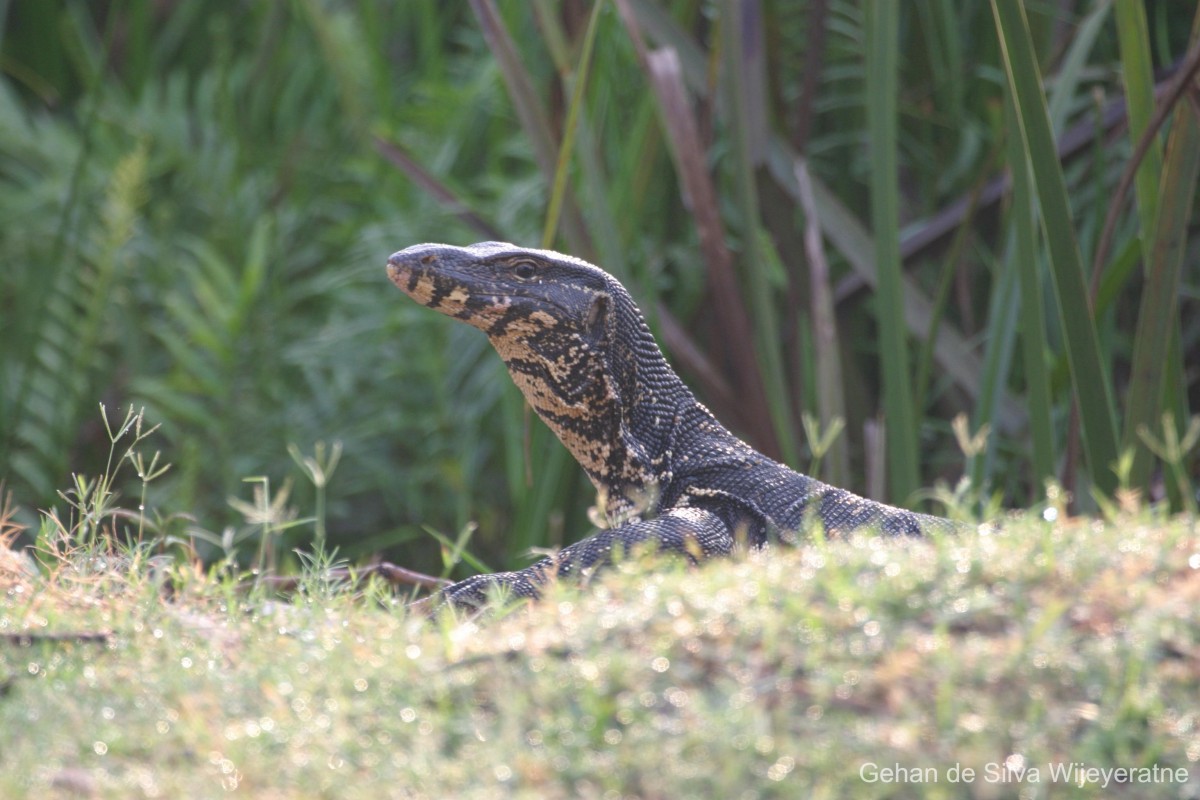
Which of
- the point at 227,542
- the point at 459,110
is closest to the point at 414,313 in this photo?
the point at 459,110

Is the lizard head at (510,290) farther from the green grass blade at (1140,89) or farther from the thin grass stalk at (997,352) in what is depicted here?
the green grass blade at (1140,89)

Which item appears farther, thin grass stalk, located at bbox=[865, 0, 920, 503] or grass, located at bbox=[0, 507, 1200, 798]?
thin grass stalk, located at bbox=[865, 0, 920, 503]

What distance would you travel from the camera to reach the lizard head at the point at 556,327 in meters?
4.15

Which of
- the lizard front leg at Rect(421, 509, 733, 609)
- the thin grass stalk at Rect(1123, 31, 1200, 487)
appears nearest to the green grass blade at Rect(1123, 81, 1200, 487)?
the thin grass stalk at Rect(1123, 31, 1200, 487)

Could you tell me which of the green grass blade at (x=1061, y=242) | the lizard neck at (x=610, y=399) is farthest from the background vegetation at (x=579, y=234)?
the lizard neck at (x=610, y=399)

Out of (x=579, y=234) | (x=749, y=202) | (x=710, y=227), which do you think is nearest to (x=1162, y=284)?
(x=749, y=202)

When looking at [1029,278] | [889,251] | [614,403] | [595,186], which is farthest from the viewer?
[595,186]

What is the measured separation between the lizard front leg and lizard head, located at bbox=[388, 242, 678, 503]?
41cm

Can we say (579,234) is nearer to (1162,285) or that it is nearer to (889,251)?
(889,251)

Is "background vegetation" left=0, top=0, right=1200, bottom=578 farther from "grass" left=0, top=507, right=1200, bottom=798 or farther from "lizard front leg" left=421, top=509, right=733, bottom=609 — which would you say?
"grass" left=0, top=507, right=1200, bottom=798

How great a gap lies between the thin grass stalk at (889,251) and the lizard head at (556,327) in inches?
31.8

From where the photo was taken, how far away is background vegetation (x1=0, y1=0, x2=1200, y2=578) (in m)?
4.65

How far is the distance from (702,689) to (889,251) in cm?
274

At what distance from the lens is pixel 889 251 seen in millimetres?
4703
